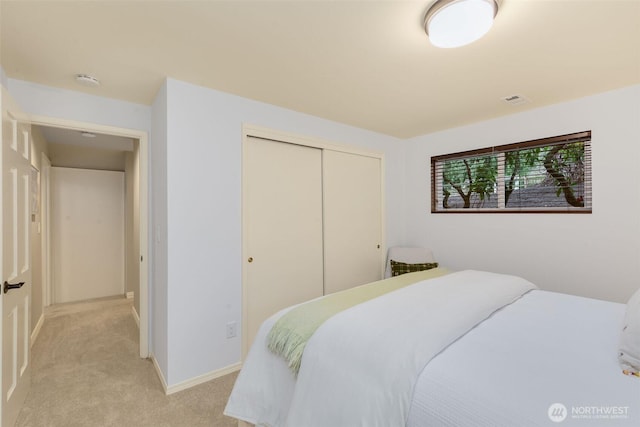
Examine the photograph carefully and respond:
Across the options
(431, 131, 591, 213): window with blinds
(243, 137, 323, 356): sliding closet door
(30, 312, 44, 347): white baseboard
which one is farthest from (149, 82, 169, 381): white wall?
(431, 131, 591, 213): window with blinds

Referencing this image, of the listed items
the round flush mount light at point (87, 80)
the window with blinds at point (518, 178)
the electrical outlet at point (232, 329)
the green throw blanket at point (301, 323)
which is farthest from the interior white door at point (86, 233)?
the window with blinds at point (518, 178)

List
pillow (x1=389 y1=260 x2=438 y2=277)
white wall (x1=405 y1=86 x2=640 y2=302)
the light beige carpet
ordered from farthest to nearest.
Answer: pillow (x1=389 y1=260 x2=438 y2=277) < white wall (x1=405 y1=86 x2=640 y2=302) < the light beige carpet

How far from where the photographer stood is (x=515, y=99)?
8.56 feet

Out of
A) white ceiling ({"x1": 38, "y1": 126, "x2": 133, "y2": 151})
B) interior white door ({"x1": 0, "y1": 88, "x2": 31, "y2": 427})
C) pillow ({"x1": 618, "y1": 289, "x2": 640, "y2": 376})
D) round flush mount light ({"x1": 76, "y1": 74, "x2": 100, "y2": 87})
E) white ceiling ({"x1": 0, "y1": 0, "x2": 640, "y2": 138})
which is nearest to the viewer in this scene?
pillow ({"x1": 618, "y1": 289, "x2": 640, "y2": 376})

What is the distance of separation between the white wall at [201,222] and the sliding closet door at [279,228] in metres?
0.13

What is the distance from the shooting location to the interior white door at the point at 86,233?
Result: 14.7 feet

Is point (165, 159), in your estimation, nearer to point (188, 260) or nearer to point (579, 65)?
point (188, 260)

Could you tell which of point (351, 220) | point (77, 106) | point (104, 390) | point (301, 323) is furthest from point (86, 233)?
point (301, 323)

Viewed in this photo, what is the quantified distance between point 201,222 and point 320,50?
1.49m

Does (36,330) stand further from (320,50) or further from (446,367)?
(446,367)

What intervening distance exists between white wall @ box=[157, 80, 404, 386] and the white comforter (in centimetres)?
88

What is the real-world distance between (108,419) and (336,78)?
2.71 meters

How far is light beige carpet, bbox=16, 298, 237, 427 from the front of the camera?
6.21ft

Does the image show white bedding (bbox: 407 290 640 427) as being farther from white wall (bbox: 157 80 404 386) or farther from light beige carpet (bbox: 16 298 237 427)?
white wall (bbox: 157 80 404 386)
